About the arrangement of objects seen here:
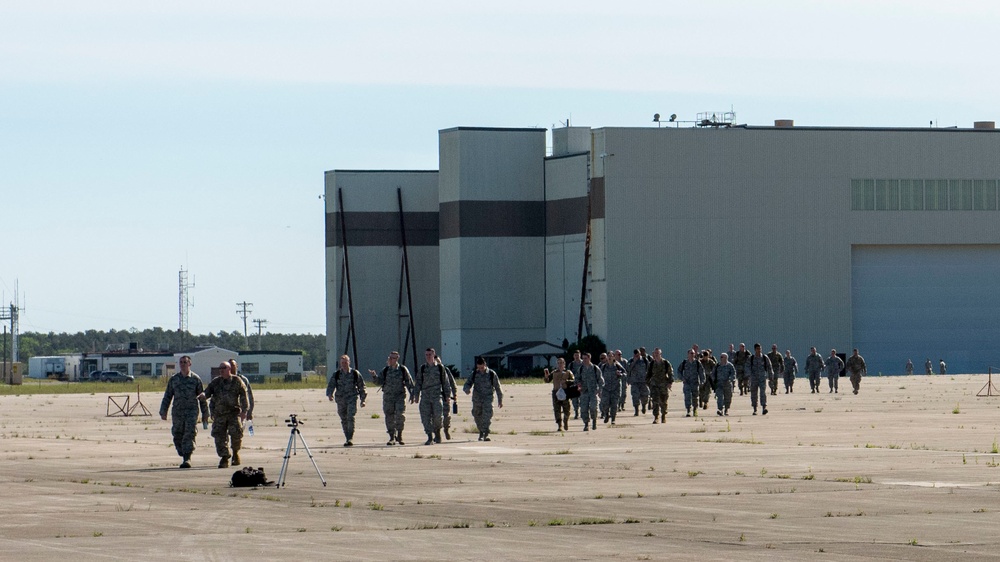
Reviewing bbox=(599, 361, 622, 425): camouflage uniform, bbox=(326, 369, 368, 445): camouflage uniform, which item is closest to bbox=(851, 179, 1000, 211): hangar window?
bbox=(599, 361, 622, 425): camouflage uniform

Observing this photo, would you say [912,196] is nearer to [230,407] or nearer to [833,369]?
[833,369]

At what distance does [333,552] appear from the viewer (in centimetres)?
1388

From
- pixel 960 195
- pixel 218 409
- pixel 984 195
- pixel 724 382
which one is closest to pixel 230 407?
pixel 218 409

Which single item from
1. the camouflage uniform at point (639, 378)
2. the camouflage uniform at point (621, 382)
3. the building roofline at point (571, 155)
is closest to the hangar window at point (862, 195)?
the building roofline at point (571, 155)

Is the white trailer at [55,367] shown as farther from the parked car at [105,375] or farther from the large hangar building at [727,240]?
the large hangar building at [727,240]

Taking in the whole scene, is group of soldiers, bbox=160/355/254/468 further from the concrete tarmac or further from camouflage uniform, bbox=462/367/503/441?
camouflage uniform, bbox=462/367/503/441

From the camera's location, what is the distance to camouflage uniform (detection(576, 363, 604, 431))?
33719 mm

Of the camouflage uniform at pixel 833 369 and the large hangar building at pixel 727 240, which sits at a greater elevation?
the large hangar building at pixel 727 240

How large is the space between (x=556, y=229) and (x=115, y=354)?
255ft

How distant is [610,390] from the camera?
36.1 m

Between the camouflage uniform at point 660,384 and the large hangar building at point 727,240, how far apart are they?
50.8 meters

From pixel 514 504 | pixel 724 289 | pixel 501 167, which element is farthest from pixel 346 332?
pixel 514 504

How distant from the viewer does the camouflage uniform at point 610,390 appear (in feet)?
118

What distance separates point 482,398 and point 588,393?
398 cm
